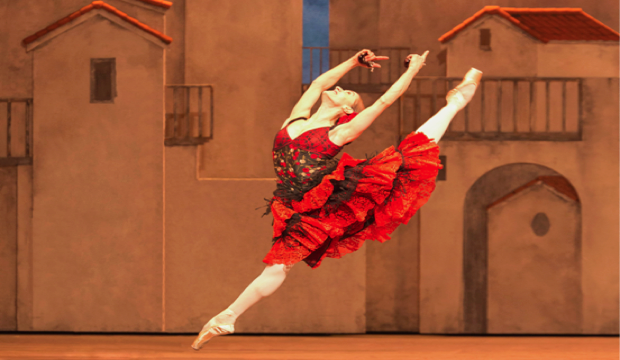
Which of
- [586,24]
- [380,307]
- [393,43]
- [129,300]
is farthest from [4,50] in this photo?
[586,24]

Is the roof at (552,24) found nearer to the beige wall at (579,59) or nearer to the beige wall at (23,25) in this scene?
the beige wall at (579,59)

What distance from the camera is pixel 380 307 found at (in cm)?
564

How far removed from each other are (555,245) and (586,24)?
181 centimetres

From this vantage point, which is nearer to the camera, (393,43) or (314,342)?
(314,342)

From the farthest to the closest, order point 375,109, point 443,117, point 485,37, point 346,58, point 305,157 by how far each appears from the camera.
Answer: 1. point 346,58
2. point 485,37
3. point 443,117
4. point 305,157
5. point 375,109

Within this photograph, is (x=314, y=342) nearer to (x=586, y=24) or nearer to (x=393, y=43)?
(x=393, y=43)

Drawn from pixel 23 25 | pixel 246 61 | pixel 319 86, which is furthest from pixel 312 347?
pixel 23 25

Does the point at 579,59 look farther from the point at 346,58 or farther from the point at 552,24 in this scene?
the point at 346,58

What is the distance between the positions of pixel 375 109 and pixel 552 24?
9.28 ft

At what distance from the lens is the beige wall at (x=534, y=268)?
17.9 ft

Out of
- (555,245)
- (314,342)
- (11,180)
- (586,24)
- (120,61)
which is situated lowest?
(314,342)

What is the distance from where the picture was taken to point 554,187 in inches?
217

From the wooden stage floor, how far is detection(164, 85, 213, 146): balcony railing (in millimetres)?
1620

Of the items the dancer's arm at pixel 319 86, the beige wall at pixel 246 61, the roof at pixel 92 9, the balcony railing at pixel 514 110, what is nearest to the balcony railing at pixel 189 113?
the beige wall at pixel 246 61
